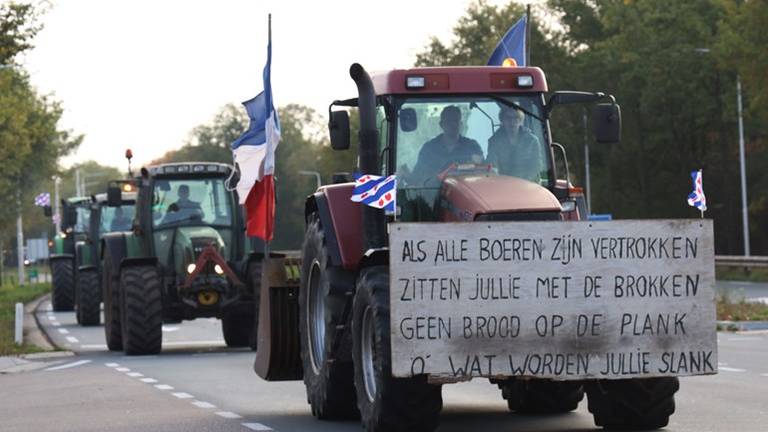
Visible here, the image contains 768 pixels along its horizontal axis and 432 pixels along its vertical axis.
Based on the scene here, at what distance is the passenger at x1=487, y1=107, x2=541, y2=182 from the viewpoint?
14547mm

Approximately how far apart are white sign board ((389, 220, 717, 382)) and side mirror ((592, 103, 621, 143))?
1962mm

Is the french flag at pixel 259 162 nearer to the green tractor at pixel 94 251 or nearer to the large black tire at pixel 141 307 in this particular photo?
the large black tire at pixel 141 307

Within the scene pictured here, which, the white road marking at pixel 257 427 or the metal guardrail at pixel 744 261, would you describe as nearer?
the white road marking at pixel 257 427

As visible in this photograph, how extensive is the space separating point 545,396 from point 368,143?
2.68 meters

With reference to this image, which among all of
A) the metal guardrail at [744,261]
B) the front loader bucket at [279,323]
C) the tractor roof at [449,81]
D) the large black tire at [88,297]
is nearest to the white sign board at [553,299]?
the tractor roof at [449,81]

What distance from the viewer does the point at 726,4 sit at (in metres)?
56.4

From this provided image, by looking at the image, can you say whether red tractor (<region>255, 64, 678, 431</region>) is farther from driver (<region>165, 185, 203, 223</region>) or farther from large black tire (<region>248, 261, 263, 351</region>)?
driver (<region>165, 185, 203, 223</region>)

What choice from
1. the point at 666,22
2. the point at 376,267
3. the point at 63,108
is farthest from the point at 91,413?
the point at 63,108

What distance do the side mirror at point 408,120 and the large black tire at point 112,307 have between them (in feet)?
45.7

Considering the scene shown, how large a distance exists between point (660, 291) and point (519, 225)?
3.44 ft

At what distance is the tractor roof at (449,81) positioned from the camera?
14742 mm

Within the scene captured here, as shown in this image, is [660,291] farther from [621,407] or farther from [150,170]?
[150,170]

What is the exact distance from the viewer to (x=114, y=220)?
4094 cm

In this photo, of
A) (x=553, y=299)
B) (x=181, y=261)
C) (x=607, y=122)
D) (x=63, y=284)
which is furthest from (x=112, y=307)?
(x=63, y=284)
